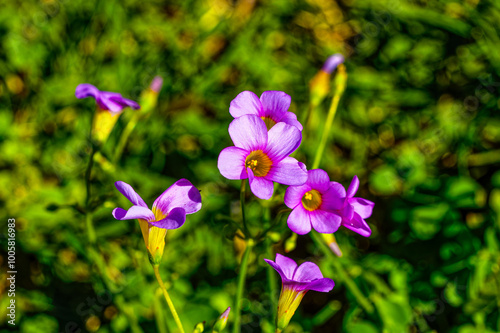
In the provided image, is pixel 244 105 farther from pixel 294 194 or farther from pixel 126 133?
pixel 126 133

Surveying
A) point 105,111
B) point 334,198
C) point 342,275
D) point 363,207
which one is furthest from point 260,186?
point 105,111

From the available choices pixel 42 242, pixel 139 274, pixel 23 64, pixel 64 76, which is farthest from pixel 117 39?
pixel 139 274

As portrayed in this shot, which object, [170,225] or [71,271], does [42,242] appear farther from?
[170,225]

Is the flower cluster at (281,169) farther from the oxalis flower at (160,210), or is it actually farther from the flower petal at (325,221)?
the oxalis flower at (160,210)

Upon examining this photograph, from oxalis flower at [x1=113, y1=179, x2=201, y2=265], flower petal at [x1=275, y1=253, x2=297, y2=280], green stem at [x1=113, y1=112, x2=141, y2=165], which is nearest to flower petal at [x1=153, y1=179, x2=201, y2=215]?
oxalis flower at [x1=113, y1=179, x2=201, y2=265]

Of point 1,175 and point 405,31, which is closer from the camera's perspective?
point 1,175

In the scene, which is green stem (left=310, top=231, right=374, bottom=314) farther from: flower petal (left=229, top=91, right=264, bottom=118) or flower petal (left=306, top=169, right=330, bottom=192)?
flower petal (left=229, top=91, right=264, bottom=118)
